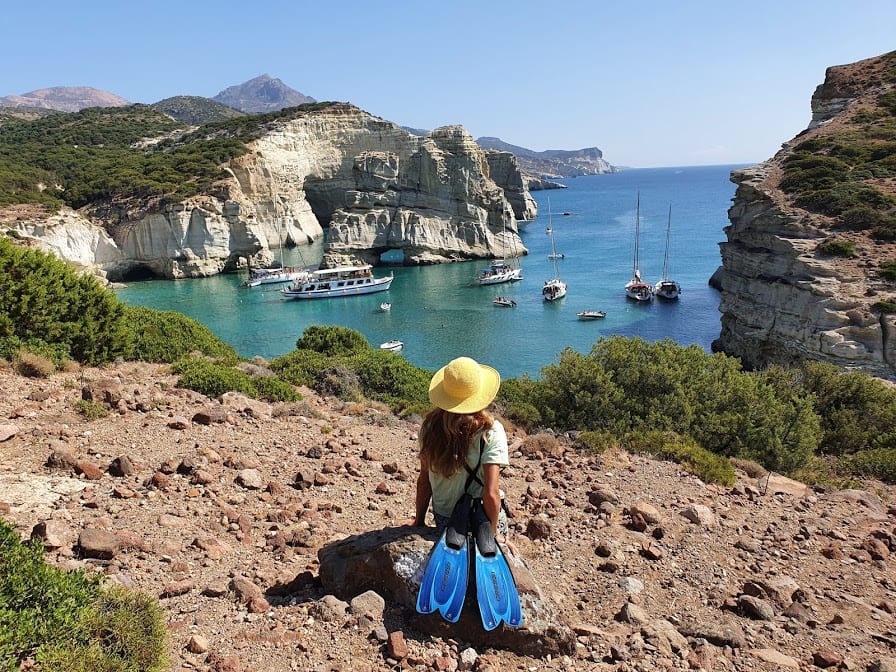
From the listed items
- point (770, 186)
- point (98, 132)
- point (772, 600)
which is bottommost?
point (772, 600)

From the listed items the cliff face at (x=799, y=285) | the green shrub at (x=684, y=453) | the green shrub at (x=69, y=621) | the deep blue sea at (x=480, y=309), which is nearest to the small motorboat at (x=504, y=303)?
the deep blue sea at (x=480, y=309)

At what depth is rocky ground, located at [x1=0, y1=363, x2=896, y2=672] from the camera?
3736mm

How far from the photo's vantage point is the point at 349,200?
69.5 metres

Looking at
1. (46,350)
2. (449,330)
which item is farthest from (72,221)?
(46,350)

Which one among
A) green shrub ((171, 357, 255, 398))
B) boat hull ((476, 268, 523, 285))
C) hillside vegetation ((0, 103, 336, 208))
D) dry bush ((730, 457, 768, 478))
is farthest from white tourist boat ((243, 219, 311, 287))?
dry bush ((730, 457, 768, 478))

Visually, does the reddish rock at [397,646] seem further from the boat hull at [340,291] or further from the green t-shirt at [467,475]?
the boat hull at [340,291]

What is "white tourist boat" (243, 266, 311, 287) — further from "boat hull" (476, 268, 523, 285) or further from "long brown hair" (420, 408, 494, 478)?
"long brown hair" (420, 408, 494, 478)

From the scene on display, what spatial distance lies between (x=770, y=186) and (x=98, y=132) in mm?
84166

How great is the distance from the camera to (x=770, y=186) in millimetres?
32156

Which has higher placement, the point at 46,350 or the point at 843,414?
the point at 46,350

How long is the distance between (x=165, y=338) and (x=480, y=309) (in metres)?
34.3

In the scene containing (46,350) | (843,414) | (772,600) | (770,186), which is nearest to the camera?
(772,600)

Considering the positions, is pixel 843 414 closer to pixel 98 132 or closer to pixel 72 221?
pixel 72 221

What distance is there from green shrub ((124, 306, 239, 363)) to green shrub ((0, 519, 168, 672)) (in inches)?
314
